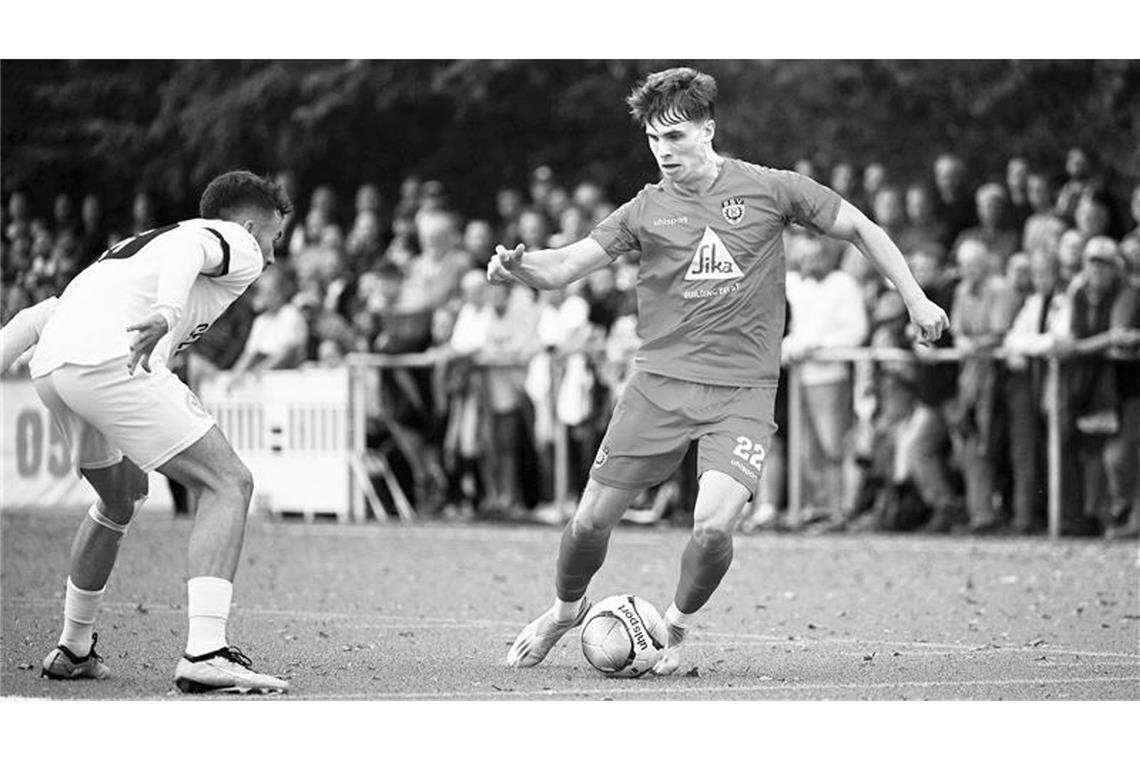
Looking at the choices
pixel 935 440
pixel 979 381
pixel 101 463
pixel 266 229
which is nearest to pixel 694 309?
pixel 266 229

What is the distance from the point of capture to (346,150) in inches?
669

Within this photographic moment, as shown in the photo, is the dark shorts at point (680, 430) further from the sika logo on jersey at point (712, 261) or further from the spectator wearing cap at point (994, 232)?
the spectator wearing cap at point (994, 232)

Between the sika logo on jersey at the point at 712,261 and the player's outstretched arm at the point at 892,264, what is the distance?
41 cm

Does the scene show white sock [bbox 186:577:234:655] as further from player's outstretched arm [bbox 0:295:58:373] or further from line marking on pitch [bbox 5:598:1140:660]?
line marking on pitch [bbox 5:598:1140:660]

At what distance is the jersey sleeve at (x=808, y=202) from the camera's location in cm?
902

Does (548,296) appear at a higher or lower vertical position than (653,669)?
higher

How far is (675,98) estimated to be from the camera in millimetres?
8859

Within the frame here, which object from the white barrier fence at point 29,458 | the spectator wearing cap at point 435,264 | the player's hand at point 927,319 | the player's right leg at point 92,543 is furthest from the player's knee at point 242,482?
the spectator wearing cap at point 435,264

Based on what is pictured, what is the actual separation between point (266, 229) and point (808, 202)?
2.09 metres

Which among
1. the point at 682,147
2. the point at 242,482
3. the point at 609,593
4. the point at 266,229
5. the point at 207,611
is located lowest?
the point at 609,593

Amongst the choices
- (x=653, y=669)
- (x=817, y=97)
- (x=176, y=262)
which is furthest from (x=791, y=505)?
(x=176, y=262)

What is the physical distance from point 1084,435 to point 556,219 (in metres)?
4.47

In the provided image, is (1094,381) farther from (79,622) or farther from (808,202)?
(79,622)
